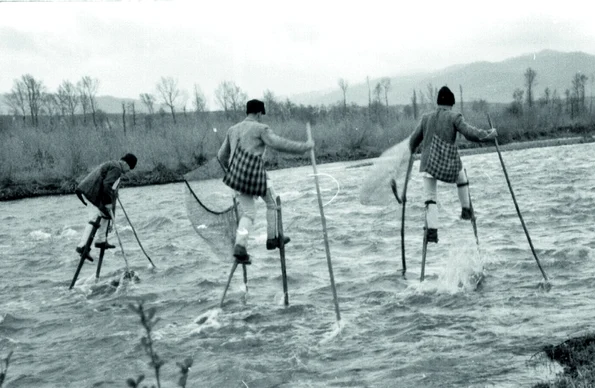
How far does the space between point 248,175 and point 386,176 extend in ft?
9.41

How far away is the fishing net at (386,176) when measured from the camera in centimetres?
1082

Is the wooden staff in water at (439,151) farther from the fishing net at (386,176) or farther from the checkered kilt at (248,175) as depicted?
the checkered kilt at (248,175)

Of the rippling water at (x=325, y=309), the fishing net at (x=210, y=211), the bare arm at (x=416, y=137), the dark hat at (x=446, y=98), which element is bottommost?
the rippling water at (x=325, y=309)

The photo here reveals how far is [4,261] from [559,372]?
45.1ft

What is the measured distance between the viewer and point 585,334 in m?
7.14

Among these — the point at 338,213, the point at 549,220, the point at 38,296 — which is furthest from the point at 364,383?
the point at 338,213

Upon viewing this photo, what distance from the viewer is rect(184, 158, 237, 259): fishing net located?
974 centimetres

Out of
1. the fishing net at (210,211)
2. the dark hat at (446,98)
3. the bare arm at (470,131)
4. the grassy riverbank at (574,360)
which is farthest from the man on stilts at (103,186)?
the grassy riverbank at (574,360)

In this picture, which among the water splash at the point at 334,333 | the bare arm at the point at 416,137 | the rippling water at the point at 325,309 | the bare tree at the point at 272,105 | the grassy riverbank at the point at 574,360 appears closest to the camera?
the grassy riverbank at the point at 574,360

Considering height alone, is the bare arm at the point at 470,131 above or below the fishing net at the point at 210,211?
above

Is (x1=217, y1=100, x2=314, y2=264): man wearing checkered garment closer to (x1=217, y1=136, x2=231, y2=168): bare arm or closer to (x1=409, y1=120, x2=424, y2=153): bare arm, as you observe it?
(x1=217, y1=136, x2=231, y2=168): bare arm

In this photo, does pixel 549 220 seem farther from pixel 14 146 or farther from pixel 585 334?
pixel 14 146

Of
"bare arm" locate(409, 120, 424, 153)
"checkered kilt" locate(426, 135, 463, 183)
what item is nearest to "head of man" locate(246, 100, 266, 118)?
"bare arm" locate(409, 120, 424, 153)

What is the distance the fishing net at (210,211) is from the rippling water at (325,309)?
97 cm
